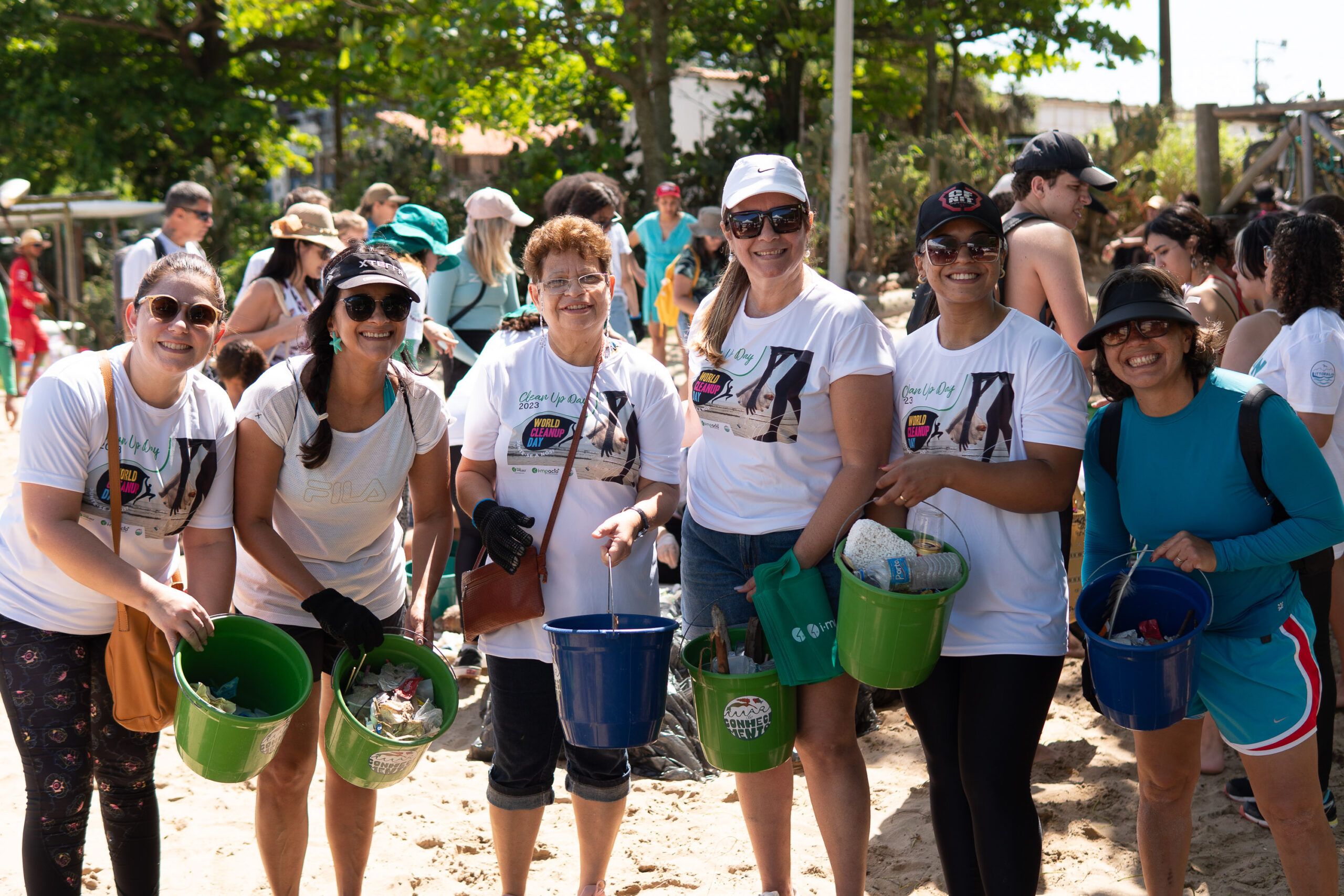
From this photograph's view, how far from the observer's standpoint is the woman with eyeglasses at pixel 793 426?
2906mm

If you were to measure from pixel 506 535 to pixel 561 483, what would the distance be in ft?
0.74

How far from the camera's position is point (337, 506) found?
3.06m

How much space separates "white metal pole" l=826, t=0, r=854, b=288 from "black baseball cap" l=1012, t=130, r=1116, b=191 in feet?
27.3

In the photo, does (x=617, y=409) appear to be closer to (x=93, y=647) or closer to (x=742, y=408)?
(x=742, y=408)

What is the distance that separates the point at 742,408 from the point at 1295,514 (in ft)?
4.42

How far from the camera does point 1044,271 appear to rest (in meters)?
3.76

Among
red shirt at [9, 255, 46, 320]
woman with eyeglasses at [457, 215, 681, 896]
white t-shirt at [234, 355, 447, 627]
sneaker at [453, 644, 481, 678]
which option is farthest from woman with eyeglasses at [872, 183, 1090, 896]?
red shirt at [9, 255, 46, 320]

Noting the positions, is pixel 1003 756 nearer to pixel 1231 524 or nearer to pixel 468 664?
pixel 1231 524

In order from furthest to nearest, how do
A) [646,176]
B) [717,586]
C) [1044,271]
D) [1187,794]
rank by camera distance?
[646,176] < [1044,271] < [717,586] < [1187,794]

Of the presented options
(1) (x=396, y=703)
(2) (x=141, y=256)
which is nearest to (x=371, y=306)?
(1) (x=396, y=703)

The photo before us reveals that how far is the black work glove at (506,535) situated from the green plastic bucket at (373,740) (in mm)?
322

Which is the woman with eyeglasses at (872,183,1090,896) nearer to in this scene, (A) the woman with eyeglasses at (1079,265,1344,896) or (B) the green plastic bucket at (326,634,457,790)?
(A) the woman with eyeglasses at (1079,265,1344,896)

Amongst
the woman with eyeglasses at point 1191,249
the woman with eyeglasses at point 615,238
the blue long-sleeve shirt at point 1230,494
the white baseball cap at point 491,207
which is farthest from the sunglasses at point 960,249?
the white baseball cap at point 491,207

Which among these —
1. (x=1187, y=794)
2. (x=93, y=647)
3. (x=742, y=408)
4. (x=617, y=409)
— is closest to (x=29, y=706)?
(x=93, y=647)
